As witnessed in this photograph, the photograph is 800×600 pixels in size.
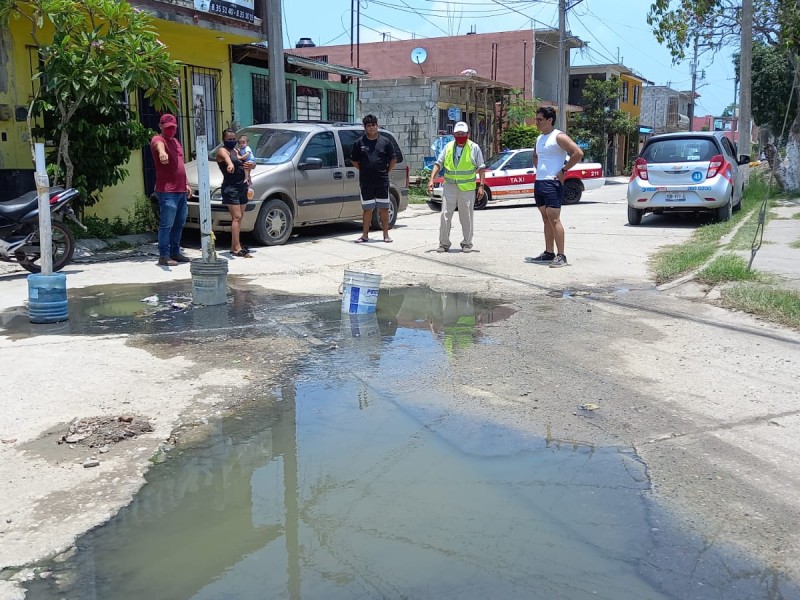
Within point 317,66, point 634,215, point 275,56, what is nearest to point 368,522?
point 275,56

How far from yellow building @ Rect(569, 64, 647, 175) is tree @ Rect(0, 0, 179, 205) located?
1435 inches

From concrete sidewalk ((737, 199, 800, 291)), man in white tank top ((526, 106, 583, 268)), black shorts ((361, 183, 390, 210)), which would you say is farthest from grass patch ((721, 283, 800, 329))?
black shorts ((361, 183, 390, 210))

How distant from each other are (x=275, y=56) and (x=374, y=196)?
13.6 feet

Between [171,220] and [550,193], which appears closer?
[550,193]

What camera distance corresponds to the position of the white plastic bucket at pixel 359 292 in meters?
7.10

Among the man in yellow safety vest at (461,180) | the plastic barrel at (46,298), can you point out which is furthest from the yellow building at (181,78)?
the man in yellow safety vest at (461,180)

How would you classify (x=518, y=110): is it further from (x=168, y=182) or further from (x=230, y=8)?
(x=168, y=182)

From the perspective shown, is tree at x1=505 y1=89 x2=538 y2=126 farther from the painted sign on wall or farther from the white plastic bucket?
the white plastic bucket

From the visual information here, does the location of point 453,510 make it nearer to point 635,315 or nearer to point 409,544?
point 409,544

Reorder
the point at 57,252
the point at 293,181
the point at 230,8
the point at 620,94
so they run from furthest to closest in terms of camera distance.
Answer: the point at 620,94 → the point at 230,8 → the point at 293,181 → the point at 57,252

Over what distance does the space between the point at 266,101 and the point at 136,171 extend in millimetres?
4611

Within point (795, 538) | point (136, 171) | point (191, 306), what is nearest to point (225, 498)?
A: point (795, 538)

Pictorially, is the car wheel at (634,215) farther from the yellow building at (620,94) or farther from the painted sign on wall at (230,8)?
the yellow building at (620,94)

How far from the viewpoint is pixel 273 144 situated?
39.9 feet
